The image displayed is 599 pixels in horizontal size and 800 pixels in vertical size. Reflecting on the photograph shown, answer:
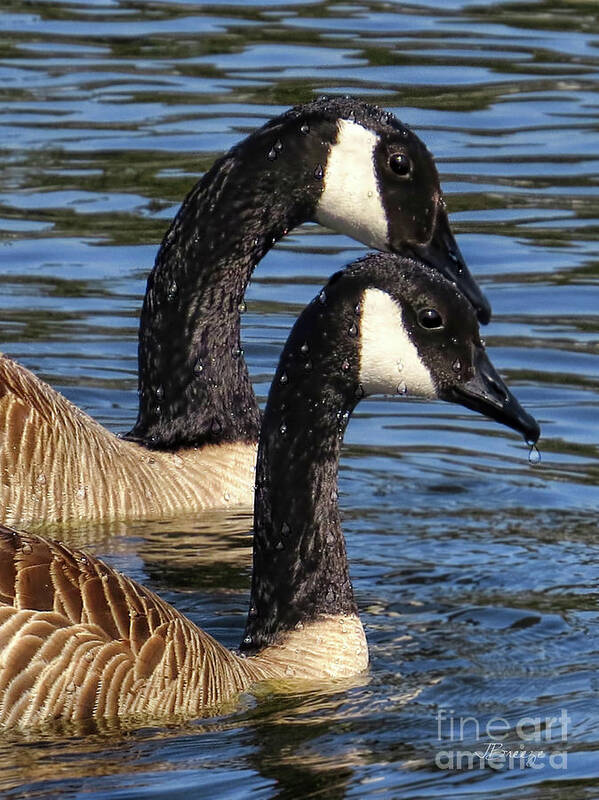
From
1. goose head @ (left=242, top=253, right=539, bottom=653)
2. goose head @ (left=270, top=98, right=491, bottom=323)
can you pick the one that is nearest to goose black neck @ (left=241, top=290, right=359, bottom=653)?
goose head @ (left=242, top=253, right=539, bottom=653)

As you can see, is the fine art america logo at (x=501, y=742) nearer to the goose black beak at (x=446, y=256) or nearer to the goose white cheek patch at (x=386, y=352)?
the goose white cheek patch at (x=386, y=352)

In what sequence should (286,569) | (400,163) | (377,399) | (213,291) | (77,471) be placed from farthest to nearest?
Result: 1. (377,399)
2. (213,291)
3. (400,163)
4. (77,471)
5. (286,569)

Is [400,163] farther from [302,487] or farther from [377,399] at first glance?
[302,487]

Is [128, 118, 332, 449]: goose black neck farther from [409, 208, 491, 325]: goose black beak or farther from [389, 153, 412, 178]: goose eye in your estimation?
[409, 208, 491, 325]: goose black beak

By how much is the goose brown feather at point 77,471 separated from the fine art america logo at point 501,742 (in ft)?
11.1

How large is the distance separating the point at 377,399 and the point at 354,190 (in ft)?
5.96

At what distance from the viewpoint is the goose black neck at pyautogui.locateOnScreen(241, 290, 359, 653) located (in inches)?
321

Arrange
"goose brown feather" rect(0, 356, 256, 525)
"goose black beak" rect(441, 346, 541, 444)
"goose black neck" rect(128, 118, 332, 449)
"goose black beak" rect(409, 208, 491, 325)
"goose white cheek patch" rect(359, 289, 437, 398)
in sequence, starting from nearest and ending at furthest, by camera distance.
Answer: "goose white cheek patch" rect(359, 289, 437, 398) < "goose black beak" rect(441, 346, 541, 444) < "goose brown feather" rect(0, 356, 256, 525) < "goose black beak" rect(409, 208, 491, 325) < "goose black neck" rect(128, 118, 332, 449)

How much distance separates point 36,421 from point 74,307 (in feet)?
9.54

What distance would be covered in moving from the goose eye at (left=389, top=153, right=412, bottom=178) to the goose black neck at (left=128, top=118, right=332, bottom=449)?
0.39 m

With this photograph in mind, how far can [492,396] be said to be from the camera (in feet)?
27.6

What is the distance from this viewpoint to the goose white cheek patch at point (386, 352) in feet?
26.6

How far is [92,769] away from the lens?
7.46 meters

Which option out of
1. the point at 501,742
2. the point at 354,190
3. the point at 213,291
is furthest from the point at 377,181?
the point at 501,742
